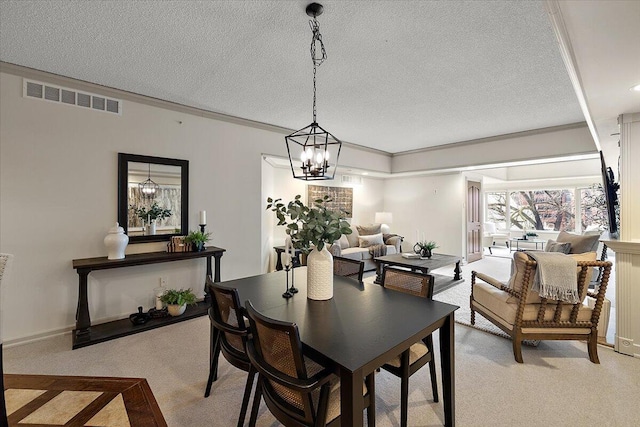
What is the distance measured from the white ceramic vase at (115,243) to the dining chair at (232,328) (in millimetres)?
1822

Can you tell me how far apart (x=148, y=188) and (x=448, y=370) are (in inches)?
140

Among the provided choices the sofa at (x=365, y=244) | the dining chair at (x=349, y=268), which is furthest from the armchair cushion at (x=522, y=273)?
the sofa at (x=365, y=244)

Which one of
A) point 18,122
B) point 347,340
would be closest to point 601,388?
point 347,340

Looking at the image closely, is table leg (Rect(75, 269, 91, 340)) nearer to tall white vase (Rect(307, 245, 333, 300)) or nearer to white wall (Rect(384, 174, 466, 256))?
tall white vase (Rect(307, 245, 333, 300))

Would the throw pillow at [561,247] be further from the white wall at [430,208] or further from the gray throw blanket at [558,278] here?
the gray throw blanket at [558,278]

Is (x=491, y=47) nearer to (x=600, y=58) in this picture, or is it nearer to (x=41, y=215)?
(x=600, y=58)

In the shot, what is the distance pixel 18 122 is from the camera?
2.77m

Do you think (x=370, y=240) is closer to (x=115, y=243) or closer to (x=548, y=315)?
(x=548, y=315)

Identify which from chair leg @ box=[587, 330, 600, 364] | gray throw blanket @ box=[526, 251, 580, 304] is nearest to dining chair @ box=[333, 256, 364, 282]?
gray throw blanket @ box=[526, 251, 580, 304]

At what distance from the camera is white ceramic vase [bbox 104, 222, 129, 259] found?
3032 mm

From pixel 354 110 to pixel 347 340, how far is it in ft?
10.6

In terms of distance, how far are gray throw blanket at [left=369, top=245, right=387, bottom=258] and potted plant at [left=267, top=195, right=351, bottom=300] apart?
160 inches

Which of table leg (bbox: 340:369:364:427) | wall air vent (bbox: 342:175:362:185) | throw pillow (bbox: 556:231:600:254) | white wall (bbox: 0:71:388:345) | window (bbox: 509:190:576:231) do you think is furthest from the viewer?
window (bbox: 509:190:576:231)

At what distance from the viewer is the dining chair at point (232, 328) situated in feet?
5.49
